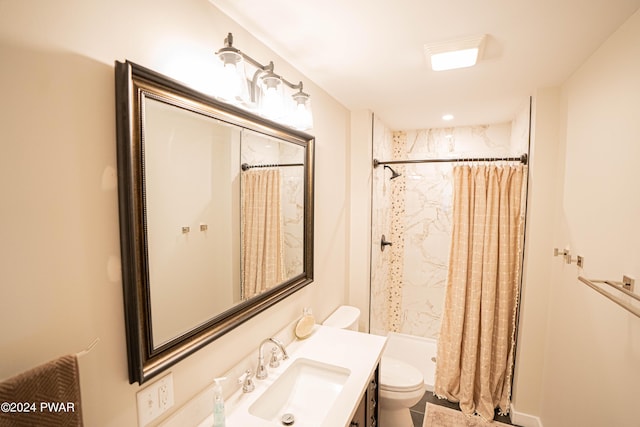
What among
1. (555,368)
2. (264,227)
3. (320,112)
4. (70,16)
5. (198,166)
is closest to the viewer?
(70,16)

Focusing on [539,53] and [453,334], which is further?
[453,334]

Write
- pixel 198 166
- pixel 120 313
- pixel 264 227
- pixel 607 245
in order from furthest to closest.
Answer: pixel 264 227 < pixel 607 245 < pixel 198 166 < pixel 120 313

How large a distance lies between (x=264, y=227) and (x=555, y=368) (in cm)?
203

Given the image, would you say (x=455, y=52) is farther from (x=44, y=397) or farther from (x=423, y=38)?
(x=44, y=397)

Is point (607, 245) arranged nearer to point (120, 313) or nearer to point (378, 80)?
point (378, 80)

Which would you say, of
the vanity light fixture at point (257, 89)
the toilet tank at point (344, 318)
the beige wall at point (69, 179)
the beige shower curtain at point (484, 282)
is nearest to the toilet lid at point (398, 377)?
the toilet tank at point (344, 318)

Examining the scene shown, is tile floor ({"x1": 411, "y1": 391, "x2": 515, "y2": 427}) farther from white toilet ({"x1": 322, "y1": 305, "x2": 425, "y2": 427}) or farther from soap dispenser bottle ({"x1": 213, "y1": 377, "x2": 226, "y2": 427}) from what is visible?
soap dispenser bottle ({"x1": 213, "y1": 377, "x2": 226, "y2": 427})

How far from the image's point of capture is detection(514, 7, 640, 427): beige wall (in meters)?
1.18

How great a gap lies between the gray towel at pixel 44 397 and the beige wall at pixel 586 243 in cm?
179

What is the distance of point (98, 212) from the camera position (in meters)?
0.78

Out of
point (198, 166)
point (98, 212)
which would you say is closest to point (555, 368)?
point (198, 166)

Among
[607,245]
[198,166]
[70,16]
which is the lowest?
[607,245]

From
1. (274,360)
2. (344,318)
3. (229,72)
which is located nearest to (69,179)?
(229,72)

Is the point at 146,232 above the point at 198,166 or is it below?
below
